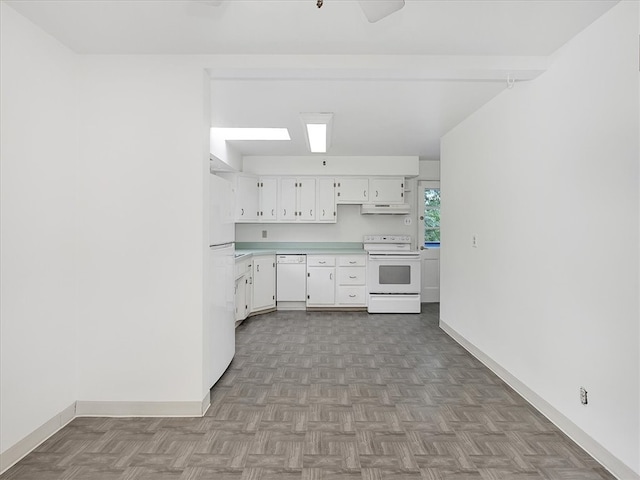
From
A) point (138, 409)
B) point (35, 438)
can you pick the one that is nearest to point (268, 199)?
point (138, 409)

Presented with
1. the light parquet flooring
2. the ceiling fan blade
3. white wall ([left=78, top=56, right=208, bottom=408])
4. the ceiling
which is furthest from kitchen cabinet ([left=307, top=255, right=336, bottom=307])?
the ceiling fan blade

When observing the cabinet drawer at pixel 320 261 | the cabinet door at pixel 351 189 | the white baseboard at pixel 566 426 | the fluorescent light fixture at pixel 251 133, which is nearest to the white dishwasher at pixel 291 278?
the cabinet drawer at pixel 320 261

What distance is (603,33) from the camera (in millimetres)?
2180

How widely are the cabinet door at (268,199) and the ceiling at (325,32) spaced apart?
2.92 meters

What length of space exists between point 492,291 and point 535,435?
1.35 meters

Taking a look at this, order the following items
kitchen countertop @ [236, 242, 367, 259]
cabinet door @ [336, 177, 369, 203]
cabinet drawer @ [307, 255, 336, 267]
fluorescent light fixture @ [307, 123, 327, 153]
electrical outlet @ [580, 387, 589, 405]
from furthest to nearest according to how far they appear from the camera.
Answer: kitchen countertop @ [236, 242, 367, 259], cabinet door @ [336, 177, 369, 203], cabinet drawer @ [307, 255, 336, 267], fluorescent light fixture @ [307, 123, 327, 153], electrical outlet @ [580, 387, 589, 405]

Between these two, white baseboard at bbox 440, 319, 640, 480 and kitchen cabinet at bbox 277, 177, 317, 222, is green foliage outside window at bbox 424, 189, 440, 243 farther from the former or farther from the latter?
white baseboard at bbox 440, 319, 640, 480

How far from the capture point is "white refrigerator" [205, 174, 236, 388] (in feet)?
9.84

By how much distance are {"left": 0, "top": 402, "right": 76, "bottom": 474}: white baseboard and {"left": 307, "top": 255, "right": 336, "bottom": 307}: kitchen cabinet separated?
151 inches

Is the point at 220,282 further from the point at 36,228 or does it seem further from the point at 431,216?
the point at 431,216

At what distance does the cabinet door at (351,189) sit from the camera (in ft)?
21.1

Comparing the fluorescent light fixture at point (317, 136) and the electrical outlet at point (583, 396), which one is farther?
the fluorescent light fixture at point (317, 136)

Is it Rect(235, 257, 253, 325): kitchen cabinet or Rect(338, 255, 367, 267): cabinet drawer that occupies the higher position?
Rect(338, 255, 367, 267): cabinet drawer

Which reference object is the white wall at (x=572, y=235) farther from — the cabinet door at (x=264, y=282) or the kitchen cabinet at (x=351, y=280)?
the cabinet door at (x=264, y=282)
